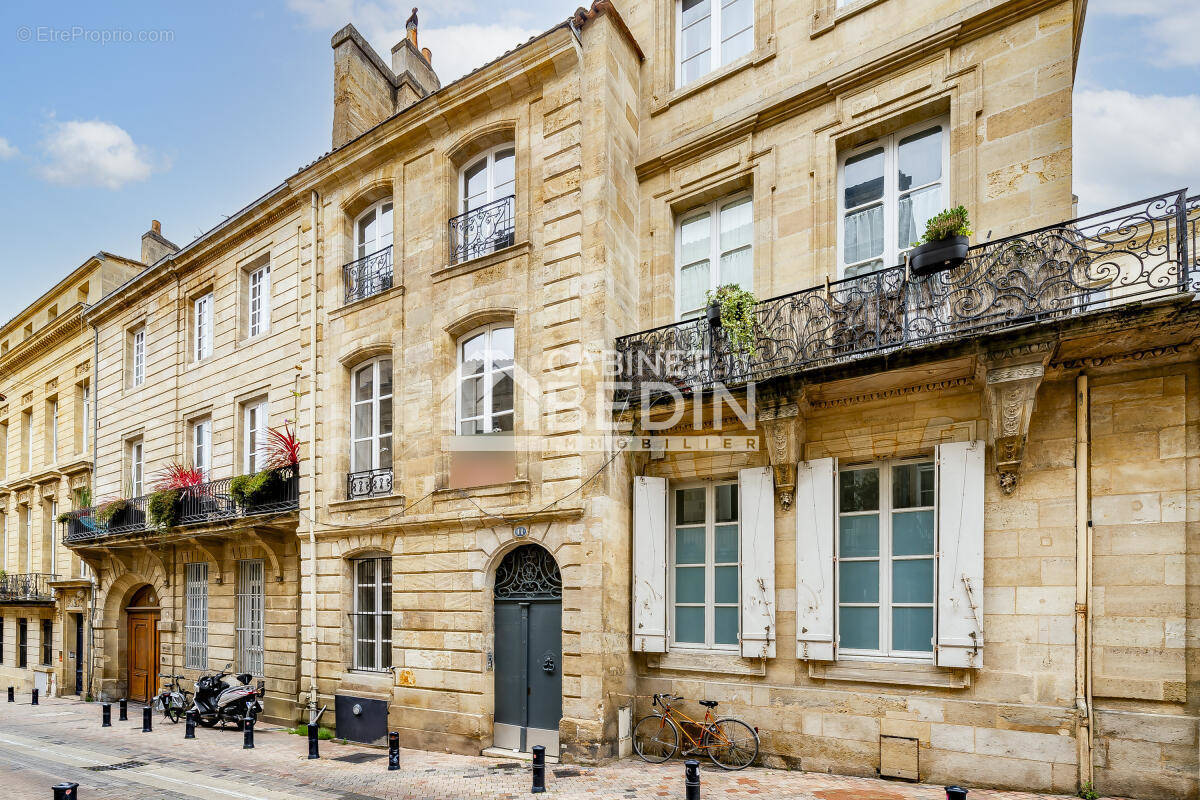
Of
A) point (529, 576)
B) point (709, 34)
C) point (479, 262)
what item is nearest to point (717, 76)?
point (709, 34)

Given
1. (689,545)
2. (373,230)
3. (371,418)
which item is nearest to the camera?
Result: (689,545)

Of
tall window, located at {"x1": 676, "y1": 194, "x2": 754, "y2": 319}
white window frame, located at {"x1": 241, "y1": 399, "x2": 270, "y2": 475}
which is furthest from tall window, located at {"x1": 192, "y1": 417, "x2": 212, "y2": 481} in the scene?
tall window, located at {"x1": 676, "y1": 194, "x2": 754, "y2": 319}

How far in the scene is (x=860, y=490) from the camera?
336 inches

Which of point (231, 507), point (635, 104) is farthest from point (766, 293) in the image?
point (231, 507)

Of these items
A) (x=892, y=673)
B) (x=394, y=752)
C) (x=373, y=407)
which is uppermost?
(x=373, y=407)

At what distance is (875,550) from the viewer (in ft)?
27.2

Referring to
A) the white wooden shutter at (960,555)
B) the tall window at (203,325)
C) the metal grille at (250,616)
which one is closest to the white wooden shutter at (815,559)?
the white wooden shutter at (960,555)

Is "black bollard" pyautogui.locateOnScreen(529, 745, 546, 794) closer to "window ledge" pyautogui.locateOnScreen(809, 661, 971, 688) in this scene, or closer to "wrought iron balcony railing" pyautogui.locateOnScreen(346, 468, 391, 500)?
"window ledge" pyautogui.locateOnScreen(809, 661, 971, 688)

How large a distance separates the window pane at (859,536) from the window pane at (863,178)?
12.4ft

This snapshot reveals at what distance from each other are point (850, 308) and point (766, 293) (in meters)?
1.35

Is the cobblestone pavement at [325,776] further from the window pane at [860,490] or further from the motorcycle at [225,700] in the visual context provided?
the window pane at [860,490]

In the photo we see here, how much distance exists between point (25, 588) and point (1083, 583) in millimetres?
26295

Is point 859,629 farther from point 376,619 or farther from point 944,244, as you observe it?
point 376,619

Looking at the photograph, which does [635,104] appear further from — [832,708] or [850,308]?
[832,708]
